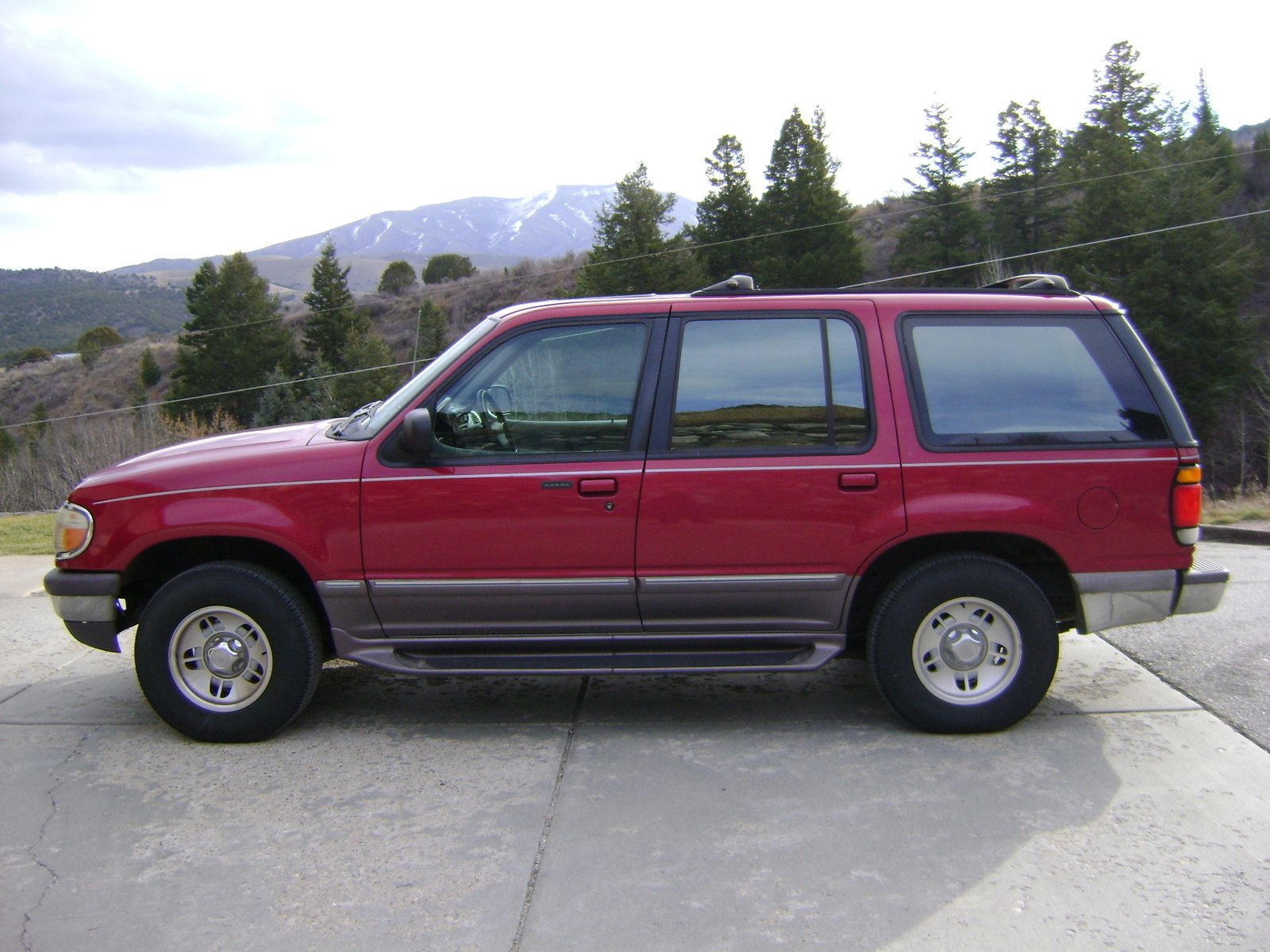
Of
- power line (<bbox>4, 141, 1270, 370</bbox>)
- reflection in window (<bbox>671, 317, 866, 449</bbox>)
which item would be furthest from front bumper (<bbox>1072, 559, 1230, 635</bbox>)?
power line (<bbox>4, 141, 1270, 370</bbox>)

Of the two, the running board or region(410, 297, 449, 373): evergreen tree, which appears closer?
the running board

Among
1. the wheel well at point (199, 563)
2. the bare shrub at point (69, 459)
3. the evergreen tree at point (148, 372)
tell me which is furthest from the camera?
the evergreen tree at point (148, 372)

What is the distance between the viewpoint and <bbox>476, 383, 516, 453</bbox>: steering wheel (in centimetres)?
427

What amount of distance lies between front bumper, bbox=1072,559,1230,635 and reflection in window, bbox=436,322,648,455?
6.99ft

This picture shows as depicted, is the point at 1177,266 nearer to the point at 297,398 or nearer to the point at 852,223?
the point at 852,223

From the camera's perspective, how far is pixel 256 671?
14.3ft

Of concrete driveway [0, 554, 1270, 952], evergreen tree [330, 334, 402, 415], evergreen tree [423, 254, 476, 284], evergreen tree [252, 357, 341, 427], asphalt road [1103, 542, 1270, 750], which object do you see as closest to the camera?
concrete driveway [0, 554, 1270, 952]

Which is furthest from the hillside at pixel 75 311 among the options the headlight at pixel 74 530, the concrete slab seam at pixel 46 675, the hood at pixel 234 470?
the hood at pixel 234 470

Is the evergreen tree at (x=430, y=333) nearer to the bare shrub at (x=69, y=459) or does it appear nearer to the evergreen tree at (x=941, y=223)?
the bare shrub at (x=69, y=459)

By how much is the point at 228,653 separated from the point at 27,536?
9.09 meters

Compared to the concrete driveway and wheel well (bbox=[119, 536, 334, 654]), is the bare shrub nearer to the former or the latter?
wheel well (bbox=[119, 536, 334, 654])

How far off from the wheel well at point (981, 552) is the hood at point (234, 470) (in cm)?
232

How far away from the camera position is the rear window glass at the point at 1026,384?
4203 millimetres

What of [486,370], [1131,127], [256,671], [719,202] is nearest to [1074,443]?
[486,370]
